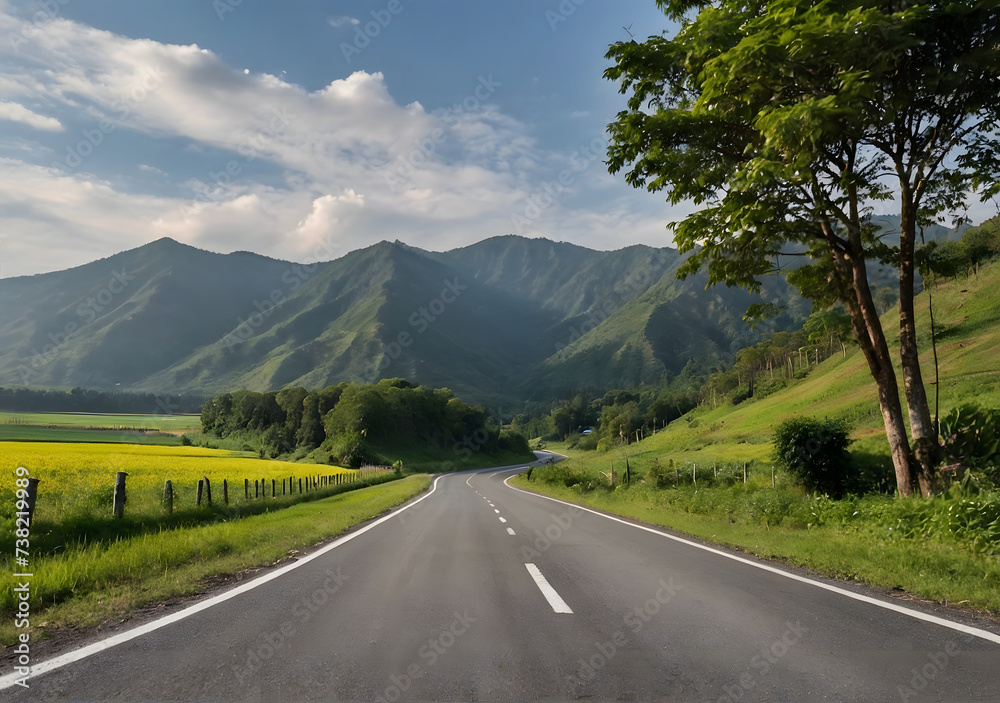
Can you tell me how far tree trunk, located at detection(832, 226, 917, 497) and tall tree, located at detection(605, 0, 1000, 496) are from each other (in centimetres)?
4

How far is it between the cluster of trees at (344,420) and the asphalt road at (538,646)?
89.4 m

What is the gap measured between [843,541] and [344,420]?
349 feet

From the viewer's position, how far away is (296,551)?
11242mm

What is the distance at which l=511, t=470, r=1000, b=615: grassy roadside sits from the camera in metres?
7.43

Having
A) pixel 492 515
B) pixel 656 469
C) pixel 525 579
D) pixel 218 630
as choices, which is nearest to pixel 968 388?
pixel 656 469

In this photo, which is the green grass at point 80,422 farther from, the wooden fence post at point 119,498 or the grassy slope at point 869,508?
the wooden fence post at point 119,498

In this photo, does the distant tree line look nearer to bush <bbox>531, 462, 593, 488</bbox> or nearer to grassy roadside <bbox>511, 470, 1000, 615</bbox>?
bush <bbox>531, 462, 593, 488</bbox>

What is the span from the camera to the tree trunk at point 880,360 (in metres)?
12.2

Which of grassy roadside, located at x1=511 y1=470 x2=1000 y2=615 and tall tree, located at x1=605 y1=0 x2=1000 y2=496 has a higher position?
tall tree, located at x1=605 y1=0 x2=1000 y2=496

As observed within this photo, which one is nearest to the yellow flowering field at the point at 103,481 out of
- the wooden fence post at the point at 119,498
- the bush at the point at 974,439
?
the wooden fence post at the point at 119,498

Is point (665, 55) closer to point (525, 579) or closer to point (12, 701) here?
point (525, 579)

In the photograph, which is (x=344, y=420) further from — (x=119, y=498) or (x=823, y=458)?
(x=823, y=458)

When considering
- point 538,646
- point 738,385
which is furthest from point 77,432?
point 738,385

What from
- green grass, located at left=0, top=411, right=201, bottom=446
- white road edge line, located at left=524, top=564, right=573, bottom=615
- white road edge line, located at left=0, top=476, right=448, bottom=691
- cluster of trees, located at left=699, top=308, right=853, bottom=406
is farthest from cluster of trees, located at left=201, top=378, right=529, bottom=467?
white road edge line, located at left=524, top=564, right=573, bottom=615
